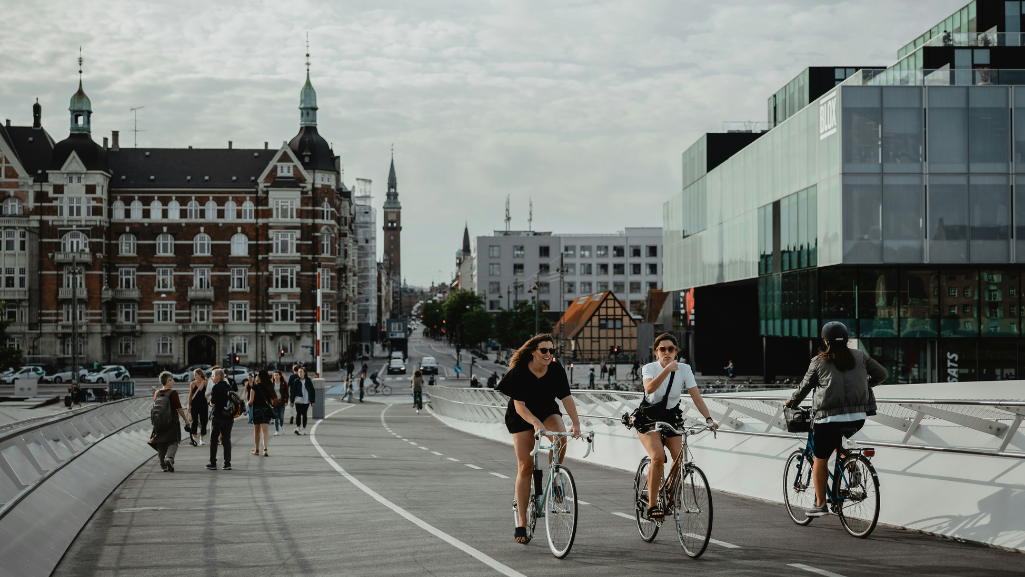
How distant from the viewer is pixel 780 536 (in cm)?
889

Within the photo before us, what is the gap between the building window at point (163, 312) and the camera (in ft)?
273

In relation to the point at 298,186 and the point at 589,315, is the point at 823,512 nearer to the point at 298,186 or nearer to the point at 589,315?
the point at 298,186

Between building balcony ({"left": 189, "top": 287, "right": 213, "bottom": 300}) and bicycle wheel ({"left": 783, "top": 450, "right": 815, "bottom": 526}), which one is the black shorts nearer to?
bicycle wheel ({"left": 783, "top": 450, "right": 815, "bottom": 526})

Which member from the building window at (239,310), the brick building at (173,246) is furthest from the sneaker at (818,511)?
the building window at (239,310)

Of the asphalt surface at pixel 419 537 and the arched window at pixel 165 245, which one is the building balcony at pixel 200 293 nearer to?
the arched window at pixel 165 245

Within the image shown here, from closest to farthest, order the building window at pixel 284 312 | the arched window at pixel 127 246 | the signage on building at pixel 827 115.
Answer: the signage on building at pixel 827 115 < the building window at pixel 284 312 < the arched window at pixel 127 246

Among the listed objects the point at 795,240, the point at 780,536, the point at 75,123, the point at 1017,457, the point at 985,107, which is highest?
the point at 75,123

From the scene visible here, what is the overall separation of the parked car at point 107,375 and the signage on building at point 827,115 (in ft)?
A: 166

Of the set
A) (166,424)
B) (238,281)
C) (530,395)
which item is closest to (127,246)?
(238,281)

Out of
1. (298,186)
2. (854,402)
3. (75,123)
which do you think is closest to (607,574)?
(854,402)

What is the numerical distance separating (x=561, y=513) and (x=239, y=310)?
79223 millimetres

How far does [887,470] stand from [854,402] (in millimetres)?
1721

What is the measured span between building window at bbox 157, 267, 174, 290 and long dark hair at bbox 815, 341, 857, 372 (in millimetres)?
81441

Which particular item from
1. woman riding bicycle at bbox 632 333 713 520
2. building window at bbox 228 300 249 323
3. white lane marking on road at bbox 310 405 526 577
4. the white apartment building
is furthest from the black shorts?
the white apartment building
